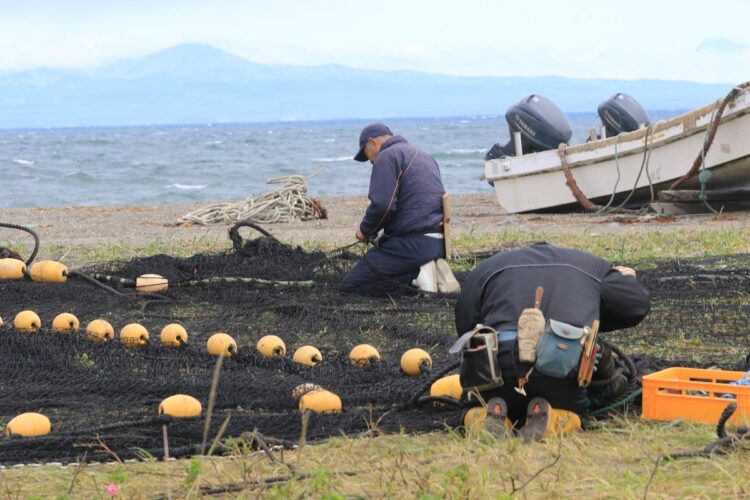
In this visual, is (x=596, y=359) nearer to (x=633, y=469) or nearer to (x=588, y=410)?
(x=588, y=410)

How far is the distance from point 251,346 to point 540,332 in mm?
2492

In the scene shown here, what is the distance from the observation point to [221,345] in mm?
5715

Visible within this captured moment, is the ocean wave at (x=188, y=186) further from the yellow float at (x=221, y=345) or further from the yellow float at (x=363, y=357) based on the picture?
the yellow float at (x=363, y=357)

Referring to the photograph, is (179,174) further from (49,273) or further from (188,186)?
(49,273)

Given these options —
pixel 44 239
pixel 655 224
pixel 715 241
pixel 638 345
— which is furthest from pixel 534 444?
pixel 44 239

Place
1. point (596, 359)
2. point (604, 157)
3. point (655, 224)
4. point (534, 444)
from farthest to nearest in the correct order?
point (604, 157) < point (655, 224) < point (596, 359) < point (534, 444)

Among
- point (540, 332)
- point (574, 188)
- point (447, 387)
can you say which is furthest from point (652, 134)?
point (540, 332)

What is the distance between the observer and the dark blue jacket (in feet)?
25.3

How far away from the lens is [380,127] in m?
8.09

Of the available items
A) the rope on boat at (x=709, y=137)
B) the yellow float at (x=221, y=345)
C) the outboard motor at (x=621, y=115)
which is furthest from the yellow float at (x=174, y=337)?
the outboard motor at (x=621, y=115)

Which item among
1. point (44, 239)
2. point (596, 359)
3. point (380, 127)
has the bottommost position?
point (44, 239)

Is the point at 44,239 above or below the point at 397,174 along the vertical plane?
below

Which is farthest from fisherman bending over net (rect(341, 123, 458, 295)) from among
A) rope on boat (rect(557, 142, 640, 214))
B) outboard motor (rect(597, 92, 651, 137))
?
outboard motor (rect(597, 92, 651, 137))

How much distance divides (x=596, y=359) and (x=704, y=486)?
104cm
